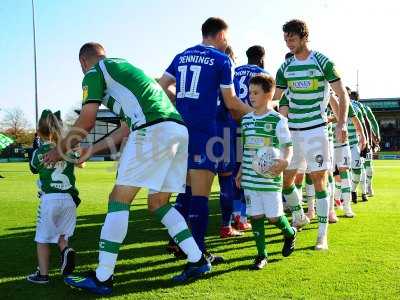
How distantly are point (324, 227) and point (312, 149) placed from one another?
0.91 meters

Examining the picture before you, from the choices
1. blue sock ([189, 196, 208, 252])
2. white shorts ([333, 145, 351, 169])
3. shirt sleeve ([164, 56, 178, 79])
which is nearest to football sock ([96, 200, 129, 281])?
blue sock ([189, 196, 208, 252])

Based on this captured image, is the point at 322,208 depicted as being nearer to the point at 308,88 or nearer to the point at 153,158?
the point at 308,88

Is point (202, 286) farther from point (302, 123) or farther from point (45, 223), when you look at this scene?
point (302, 123)

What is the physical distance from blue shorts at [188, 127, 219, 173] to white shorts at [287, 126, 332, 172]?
53.6 inches

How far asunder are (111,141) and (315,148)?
2.61 m

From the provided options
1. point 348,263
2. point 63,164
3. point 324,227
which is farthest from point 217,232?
point 63,164

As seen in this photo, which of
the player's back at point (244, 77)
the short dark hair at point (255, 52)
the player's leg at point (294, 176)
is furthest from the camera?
the short dark hair at point (255, 52)

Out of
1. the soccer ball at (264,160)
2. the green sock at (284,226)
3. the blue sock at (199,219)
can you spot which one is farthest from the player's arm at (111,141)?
the green sock at (284,226)

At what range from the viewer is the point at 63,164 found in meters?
4.67

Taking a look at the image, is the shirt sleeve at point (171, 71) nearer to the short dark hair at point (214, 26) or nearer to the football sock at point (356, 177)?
the short dark hair at point (214, 26)

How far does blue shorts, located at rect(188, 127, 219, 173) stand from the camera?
4.80 metres

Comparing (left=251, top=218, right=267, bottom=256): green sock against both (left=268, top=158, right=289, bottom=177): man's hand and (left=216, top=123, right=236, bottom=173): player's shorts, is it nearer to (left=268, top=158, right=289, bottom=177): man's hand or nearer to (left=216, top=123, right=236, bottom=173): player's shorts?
(left=268, top=158, right=289, bottom=177): man's hand

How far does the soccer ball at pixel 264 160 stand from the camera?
468 centimetres

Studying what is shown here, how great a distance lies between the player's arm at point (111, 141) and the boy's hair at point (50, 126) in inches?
21.7
